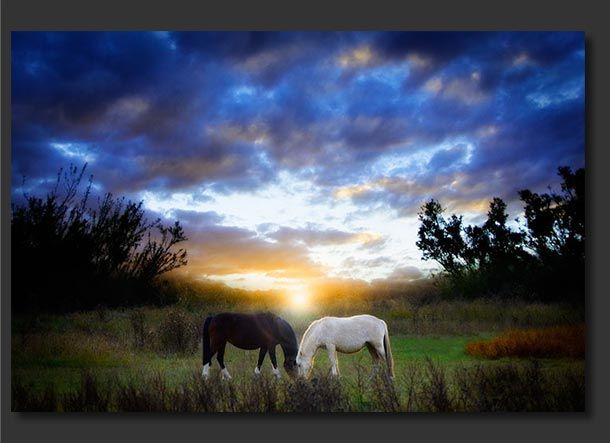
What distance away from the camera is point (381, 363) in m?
7.05

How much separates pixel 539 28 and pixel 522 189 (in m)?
1.75

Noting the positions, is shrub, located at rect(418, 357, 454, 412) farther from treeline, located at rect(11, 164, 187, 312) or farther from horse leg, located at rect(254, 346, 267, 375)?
treeline, located at rect(11, 164, 187, 312)

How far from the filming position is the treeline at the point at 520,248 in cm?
665

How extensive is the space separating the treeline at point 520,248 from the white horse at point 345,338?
3.16 feet

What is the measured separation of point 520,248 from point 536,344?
41.1 inches

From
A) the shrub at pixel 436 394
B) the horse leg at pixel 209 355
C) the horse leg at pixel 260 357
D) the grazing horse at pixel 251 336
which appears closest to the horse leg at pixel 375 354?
the shrub at pixel 436 394

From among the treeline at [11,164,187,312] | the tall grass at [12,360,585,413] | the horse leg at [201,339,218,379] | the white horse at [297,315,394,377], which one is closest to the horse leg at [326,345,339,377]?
the white horse at [297,315,394,377]

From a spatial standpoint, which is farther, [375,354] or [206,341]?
[375,354]

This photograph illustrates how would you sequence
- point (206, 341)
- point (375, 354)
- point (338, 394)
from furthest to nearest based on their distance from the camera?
point (375, 354)
point (206, 341)
point (338, 394)

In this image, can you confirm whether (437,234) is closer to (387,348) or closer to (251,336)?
(387,348)

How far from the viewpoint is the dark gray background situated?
21.2ft

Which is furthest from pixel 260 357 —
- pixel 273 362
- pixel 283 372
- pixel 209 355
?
pixel 209 355

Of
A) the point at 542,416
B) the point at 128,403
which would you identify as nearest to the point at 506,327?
the point at 542,416

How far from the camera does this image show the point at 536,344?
6.70 meters
